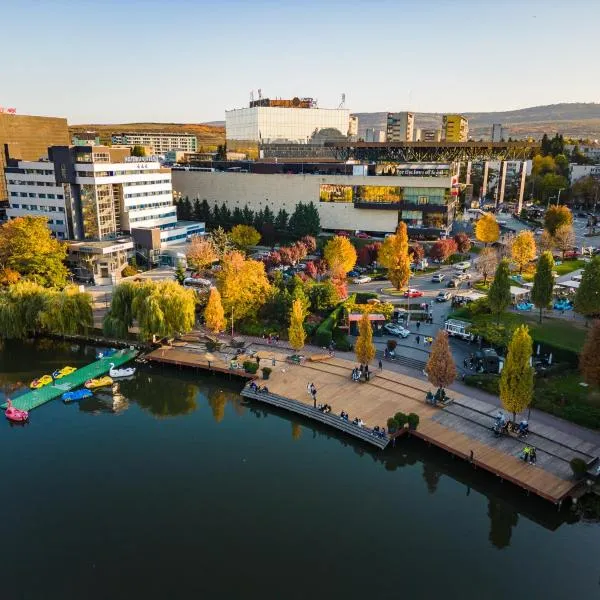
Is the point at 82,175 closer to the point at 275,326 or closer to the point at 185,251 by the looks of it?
the point at 185,251

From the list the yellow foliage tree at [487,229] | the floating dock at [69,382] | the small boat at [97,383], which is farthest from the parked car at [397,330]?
the yellow foliage tree at [487,229]

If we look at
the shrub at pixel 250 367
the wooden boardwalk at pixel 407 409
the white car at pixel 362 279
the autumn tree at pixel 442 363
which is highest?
the autumn tree at pixel 442 363

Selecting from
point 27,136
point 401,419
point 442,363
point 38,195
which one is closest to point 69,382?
point 401,419

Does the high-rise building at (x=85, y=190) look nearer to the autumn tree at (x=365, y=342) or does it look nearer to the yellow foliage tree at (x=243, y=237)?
the yellow foliage tree at (x=243, y=237)

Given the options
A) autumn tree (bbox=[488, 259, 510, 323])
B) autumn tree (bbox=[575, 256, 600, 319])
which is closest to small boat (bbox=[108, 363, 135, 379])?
autumn tree (bbox=[488, 259, 510, 323])

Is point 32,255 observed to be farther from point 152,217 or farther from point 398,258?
point 398,258

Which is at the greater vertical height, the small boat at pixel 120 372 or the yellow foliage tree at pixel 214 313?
the yellow foliage tree at pixel 214 313
